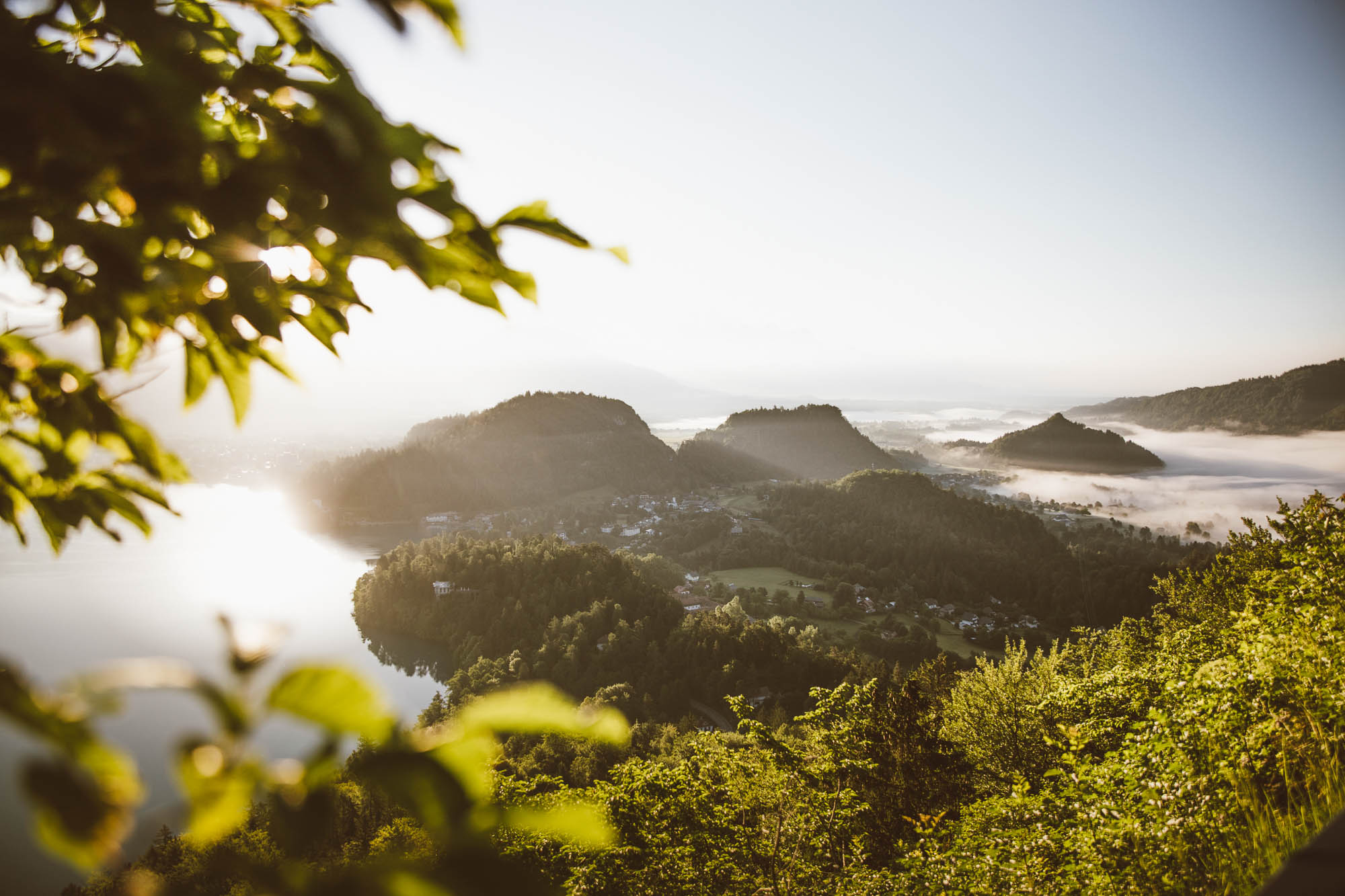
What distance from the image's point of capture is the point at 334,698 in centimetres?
75

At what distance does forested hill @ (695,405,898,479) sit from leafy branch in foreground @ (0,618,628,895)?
510ft

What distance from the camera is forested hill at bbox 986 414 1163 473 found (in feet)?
521

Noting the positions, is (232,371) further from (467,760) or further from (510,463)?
(510,463)

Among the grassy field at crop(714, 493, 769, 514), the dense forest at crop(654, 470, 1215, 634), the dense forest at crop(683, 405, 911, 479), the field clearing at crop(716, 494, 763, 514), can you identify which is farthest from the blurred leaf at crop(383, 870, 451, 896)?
the dense forest at crop(683, 405, 911, 479)

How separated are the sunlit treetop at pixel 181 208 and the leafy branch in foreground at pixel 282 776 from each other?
0.77 meters

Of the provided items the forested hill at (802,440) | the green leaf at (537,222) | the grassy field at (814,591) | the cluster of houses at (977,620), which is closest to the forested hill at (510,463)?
the forested hill at (802,440)

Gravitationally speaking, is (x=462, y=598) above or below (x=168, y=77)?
below

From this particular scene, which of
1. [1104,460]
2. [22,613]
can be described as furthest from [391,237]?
[1104,460]

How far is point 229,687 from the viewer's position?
72 centimetres

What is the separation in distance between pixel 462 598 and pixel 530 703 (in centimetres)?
6148

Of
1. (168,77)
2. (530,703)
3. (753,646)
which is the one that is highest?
(168,77)

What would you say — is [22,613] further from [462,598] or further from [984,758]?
[984,758]

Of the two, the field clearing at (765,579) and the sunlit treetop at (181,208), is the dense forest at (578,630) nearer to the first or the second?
the field clearing at (765,579)

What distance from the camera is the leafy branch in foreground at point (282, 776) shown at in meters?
0.71
